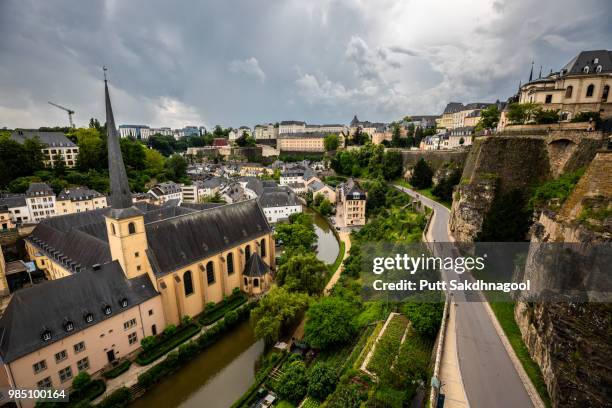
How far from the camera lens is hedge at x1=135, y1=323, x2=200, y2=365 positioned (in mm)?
20878

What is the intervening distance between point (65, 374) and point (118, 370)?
2.87 metres

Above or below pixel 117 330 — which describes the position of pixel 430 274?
above

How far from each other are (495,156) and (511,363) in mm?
21834

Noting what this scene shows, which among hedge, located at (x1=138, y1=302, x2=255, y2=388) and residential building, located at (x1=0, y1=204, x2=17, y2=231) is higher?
residential building, located at (x1=0, y1=204, x2=17, y2=231)

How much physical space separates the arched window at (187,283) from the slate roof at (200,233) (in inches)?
48.5

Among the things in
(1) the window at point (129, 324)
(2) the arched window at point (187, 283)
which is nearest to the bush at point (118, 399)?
(1) the window at point (129, 324)

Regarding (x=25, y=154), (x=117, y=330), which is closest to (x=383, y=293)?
(x=117, y=330)

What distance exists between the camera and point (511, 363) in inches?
598

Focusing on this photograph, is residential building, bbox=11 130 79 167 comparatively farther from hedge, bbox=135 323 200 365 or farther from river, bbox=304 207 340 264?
hedge, bbox=135 323 200 365

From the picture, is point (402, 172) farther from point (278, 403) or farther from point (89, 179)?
point (89, 179)

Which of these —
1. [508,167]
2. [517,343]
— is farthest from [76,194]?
[508,167]

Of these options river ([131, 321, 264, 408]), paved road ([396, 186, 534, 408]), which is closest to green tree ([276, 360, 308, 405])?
river ([131, 321, 264, 408])

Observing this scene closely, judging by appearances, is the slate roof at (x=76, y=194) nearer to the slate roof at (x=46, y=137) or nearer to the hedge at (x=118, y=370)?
the slate roof at (x=46, y=137)

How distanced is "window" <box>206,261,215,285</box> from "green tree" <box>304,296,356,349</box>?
35.5 ft
